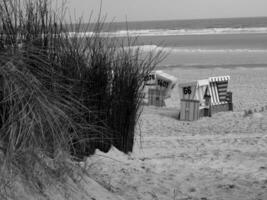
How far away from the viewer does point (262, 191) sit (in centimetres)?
422

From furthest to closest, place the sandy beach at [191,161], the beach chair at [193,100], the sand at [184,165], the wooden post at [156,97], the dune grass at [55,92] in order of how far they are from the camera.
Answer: the wooden post at [156,97], the beach chair at [193,100], the sandy beach at [191,161], the sand at [184,165], the dune grass at [55,92]

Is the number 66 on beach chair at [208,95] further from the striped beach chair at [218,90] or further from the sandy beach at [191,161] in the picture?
the sandy beach at [191,161]

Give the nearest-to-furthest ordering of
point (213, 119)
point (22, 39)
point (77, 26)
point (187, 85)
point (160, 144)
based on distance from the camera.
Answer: point (22, 39) → point (77, 26) → point (160, 144) → point (213, 119) → point (187, 85)

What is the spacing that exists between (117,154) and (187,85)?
5.78 meters

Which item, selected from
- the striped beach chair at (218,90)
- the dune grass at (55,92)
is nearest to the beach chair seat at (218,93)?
the striped beach chair at (218,90)

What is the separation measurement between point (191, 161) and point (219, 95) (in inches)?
214

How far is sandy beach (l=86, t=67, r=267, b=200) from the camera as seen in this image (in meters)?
4.19

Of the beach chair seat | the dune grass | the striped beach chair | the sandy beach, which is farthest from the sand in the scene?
the striped beach chair

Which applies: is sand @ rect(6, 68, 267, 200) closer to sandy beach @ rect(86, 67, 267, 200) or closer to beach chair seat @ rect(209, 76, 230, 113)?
sandy beach @ rect(86, 67, 267, 200)

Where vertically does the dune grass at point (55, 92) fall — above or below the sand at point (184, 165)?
above

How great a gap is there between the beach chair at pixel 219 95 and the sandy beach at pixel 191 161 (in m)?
0.44

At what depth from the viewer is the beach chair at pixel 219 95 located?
10.8 meters

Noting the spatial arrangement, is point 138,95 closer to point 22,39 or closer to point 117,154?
point 117,154

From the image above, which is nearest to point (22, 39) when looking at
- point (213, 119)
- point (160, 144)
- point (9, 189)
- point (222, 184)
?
point (9, 189)
